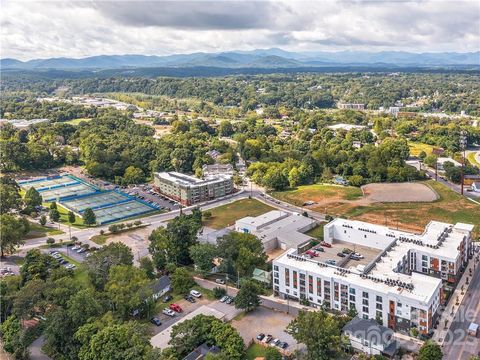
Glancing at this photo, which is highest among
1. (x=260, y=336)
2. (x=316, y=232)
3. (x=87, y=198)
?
(x=87, y=198)

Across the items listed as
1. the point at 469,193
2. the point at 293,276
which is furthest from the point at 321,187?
the point at 293,276

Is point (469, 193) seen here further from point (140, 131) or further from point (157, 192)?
point (140, 131)

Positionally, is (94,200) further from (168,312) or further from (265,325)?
(265,325)

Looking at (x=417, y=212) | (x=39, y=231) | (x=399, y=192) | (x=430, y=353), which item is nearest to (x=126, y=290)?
(x=430, y=353)

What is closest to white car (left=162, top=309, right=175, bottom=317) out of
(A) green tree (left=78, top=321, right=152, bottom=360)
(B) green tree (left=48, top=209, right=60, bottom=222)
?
(A) green tree (left=78, top=321, right=152, bottom=360)

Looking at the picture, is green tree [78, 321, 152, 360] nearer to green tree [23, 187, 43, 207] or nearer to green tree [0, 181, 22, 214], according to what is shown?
green tree [0, 181, 22, 214]

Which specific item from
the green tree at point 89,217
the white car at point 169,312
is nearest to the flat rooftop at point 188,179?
the green tree at point 89,217
